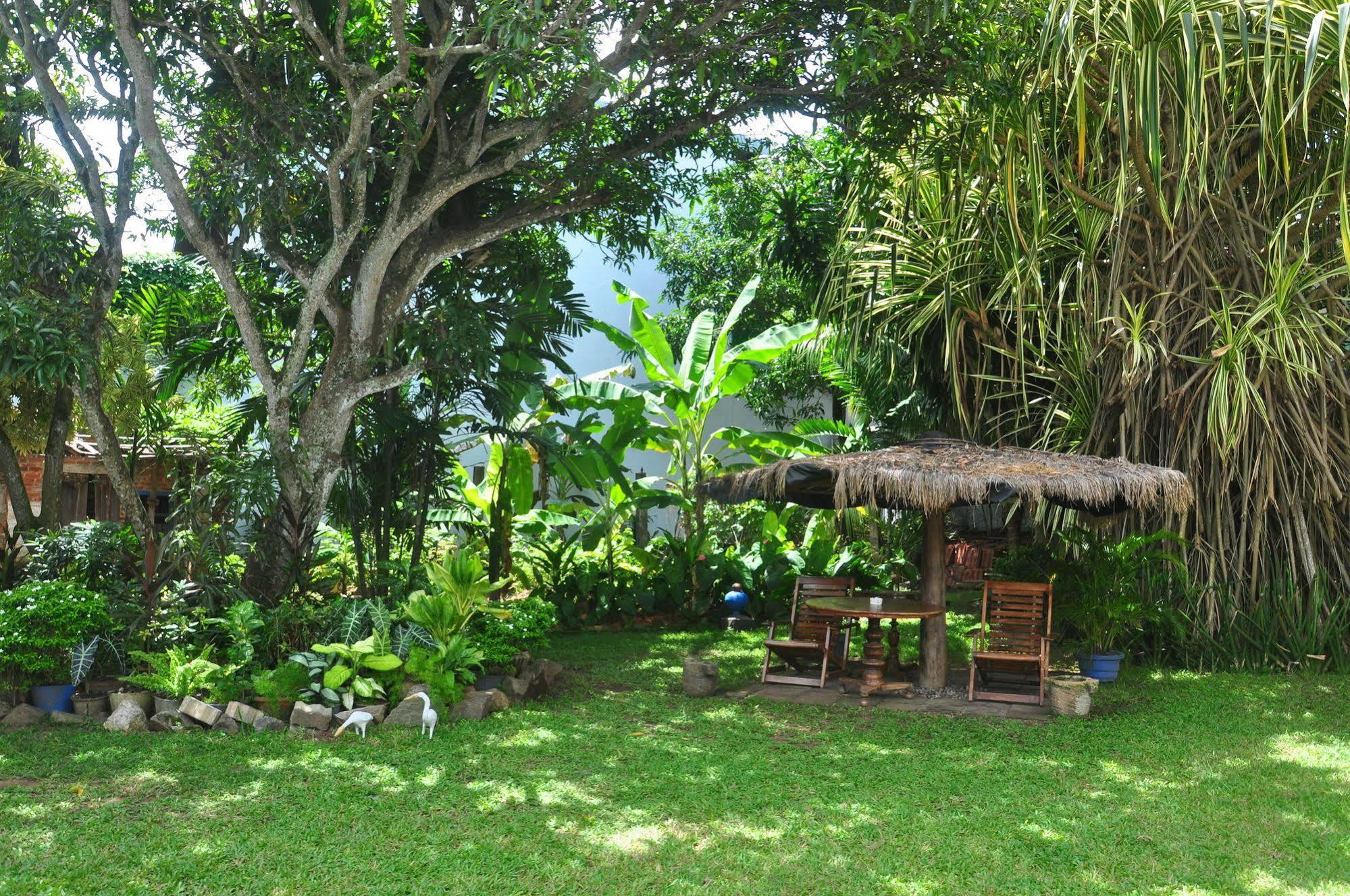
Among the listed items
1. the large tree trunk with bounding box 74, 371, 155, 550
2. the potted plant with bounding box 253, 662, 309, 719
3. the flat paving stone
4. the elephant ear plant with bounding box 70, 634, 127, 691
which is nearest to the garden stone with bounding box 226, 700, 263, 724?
the potted plant with bounding box 253, 662, 309, 719

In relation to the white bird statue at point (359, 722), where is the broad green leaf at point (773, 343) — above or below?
above

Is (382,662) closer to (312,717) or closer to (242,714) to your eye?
(312,717)

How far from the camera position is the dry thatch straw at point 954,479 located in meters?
7.31

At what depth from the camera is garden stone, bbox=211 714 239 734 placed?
6.78 meters

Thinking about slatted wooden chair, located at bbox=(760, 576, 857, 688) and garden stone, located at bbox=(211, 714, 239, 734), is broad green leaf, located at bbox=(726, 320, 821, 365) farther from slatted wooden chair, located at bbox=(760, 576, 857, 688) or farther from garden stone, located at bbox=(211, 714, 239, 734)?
garden stone, located at bbox=(211, 714, 239, 734)

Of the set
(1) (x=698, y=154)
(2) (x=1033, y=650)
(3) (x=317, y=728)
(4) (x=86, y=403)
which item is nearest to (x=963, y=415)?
(2) (x=1033, y=650)

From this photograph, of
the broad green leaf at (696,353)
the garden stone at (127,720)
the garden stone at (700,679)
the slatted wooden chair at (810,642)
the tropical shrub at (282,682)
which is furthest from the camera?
the broad green leaf at (696,353)

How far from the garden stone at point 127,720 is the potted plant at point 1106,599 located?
6550 millimetres

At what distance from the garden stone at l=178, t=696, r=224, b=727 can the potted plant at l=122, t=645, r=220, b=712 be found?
15 centimetres

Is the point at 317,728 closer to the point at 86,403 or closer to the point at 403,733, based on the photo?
the point at 403,733

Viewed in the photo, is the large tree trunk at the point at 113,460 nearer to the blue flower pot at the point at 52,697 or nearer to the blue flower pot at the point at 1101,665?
the blue flower pot at the point at 52,697

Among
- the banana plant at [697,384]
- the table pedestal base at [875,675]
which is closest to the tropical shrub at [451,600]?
the table pedestal base at [875,675]

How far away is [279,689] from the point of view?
703 centimetres

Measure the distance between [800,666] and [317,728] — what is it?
12.7 feet
